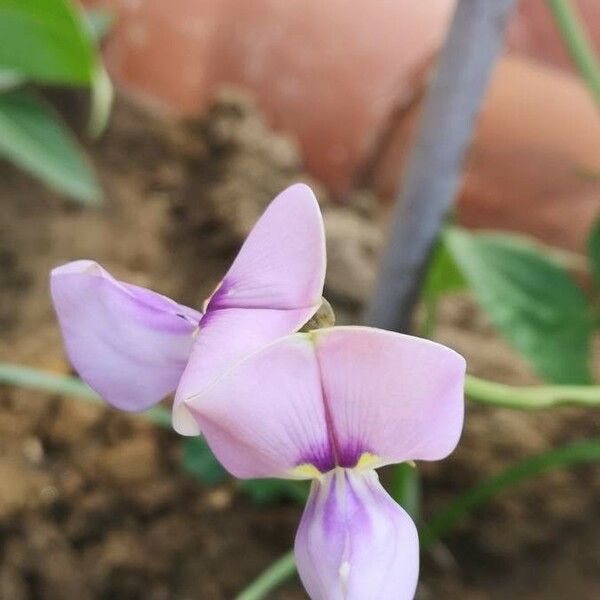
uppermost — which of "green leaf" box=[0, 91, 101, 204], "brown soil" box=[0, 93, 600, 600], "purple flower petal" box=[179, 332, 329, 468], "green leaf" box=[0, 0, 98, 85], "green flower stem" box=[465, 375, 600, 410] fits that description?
"purple flower petal" box=[179, 332, 329, 468]

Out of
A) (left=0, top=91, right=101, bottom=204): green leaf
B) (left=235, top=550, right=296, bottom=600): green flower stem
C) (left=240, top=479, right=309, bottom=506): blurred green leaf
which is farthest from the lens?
(left=0, top=91, right=101, bottom=204): green leaf

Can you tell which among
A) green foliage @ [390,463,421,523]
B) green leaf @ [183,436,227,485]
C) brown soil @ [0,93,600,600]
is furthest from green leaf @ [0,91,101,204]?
green foliage @ [390,463,421,523]

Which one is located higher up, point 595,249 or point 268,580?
point 595,249

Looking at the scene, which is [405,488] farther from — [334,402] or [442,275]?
[334,402]

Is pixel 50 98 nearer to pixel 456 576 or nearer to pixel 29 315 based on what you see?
pixel 29 315

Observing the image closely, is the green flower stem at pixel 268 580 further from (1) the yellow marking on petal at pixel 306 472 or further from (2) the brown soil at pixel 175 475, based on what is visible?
(1) the yellow marking on petal at pixel 306 472

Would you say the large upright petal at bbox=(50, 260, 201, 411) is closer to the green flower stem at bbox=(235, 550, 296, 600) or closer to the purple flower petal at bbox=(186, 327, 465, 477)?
the purple flower petal at bbox=(186, 327, 465, 477)

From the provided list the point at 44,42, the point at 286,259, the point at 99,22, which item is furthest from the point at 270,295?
the point at 99,22
